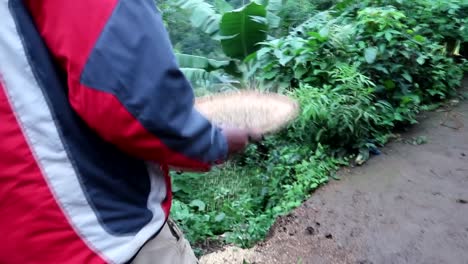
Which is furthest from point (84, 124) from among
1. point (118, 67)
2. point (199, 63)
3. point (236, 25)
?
point (199, 63)

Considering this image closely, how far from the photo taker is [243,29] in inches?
248

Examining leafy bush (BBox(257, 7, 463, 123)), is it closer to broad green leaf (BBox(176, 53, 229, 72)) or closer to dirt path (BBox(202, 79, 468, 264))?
dirt path (BBox(202, 79, 468, 264))

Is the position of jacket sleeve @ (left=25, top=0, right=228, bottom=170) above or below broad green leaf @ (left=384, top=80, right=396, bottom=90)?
above

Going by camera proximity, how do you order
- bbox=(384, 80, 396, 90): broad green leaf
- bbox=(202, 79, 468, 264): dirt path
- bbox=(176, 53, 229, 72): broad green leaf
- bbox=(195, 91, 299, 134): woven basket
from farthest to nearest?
bbox=(176, 53, 229, 72): broad green leaf < bbox=(384, 80, 396, 90): broad green leaf < bbox=(202, 79, 468, 264): dirt path < bbox=(195, 91, 299, 134): woven basket

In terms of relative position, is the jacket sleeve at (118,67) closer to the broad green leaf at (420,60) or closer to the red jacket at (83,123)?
the red jacket at (83,123)

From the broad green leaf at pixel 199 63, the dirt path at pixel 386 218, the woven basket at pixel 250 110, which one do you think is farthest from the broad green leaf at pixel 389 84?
the woven basket at pixel 250 110

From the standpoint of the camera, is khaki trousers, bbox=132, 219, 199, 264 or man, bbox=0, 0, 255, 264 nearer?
man, bbox=0, 0, 255, 264

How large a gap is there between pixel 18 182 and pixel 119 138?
0.21m

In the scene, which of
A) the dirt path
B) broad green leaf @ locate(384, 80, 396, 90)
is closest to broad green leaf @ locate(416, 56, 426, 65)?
broad green leaf @ locate(384, 80, 396, 90)

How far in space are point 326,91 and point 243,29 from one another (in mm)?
2017

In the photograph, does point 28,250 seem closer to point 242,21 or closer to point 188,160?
point 188,160

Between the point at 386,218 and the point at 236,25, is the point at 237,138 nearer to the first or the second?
the point at 386,218

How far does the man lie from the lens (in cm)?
89

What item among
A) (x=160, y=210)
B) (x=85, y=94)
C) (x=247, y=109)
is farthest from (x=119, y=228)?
(x=247, y=109)
